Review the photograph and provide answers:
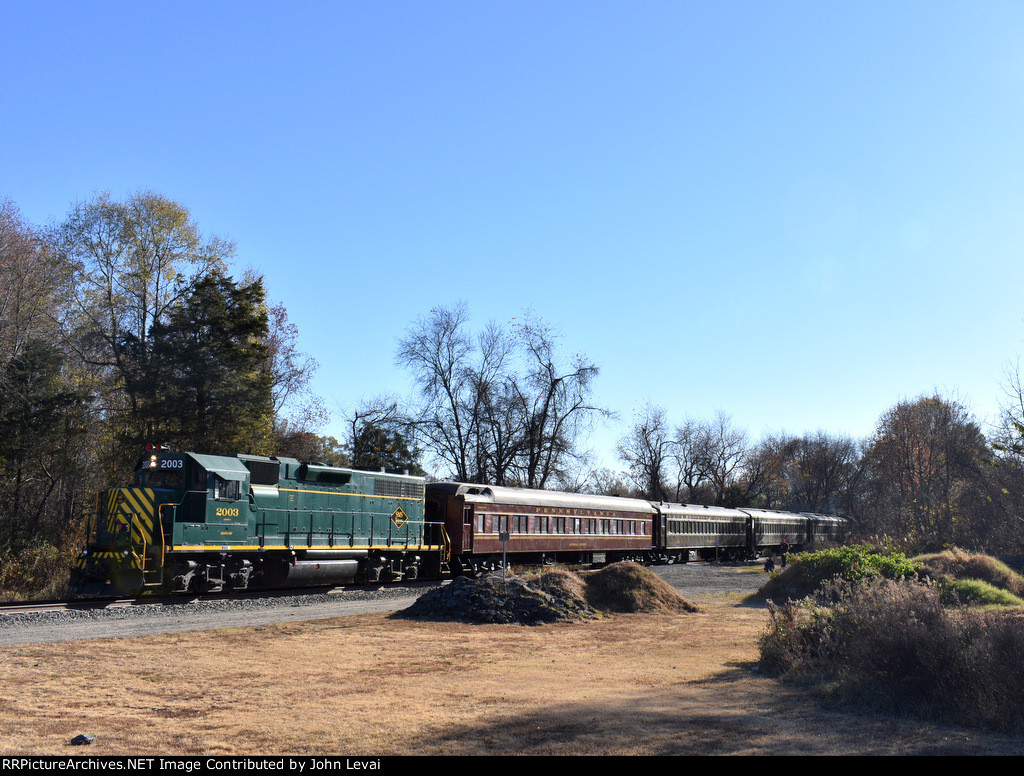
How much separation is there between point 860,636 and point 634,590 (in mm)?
11134

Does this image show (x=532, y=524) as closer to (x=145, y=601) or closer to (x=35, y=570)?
(x=145, y=601)

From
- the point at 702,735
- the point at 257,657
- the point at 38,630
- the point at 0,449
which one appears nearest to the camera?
the point at 702,735

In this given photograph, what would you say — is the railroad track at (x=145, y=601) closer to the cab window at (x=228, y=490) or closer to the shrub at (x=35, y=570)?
the cab window at (x=228, y=490)

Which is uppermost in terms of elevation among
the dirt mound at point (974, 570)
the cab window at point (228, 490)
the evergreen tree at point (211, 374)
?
the evergreen tree at point (211, 374)

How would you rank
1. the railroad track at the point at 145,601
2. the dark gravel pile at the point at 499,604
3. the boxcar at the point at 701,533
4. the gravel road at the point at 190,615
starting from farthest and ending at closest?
the boxcar at the point at 701,533 < the dark gravel pile at the point at 499,604 < the railroad track at the point at 145,601 < the gravel road at the point at 190,615

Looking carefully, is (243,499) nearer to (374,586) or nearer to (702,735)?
(374,586)

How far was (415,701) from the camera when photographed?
Result: 9492mm

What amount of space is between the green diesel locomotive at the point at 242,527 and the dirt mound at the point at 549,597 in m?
5.27

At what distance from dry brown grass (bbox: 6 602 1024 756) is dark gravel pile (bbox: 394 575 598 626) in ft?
9.63

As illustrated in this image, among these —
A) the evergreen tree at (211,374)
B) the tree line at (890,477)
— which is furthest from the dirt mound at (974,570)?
the evergreen tree at (211,374)

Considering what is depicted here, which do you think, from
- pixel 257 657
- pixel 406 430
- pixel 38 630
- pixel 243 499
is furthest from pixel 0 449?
pixel 406 430

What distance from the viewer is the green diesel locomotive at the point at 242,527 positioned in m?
19.0

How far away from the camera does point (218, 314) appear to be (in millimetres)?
36938

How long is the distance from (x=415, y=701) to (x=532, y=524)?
23.7m
